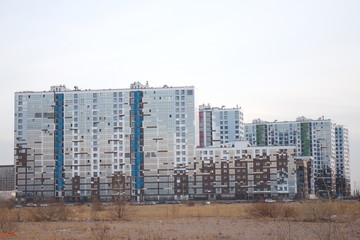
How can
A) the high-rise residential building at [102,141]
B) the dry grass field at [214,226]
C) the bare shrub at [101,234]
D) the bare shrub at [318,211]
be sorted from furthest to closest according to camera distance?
1. the high-rise residential building at [102,141]
2. the bare shrub at [318,211]
3. the dry grass field at [214,226]
4. the bare shrub at [101,234]

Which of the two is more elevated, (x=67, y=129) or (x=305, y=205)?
(x=67, y=129)

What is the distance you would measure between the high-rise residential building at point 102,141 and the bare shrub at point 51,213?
273 ft

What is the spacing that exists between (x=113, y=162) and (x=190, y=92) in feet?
86.7

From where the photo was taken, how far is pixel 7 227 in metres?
34.5

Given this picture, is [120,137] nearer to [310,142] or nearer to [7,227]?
[310,142]

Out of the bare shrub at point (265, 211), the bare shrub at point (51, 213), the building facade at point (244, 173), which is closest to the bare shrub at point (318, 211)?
the bare shrub at point (265, 211)

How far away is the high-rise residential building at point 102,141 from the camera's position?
137 metres

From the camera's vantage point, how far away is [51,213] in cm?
5041

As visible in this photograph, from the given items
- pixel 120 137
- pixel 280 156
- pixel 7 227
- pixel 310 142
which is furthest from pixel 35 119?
pixel 7 227

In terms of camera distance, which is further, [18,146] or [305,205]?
[18,146]

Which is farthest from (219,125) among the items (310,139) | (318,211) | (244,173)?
(318,211)

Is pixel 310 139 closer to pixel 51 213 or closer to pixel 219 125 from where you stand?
pixel 219 125

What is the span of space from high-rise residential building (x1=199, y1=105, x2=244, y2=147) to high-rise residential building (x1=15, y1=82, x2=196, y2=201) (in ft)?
125

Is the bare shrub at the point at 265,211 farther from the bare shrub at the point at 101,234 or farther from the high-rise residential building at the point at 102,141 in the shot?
the high-rise residential building at the point at 102,141
